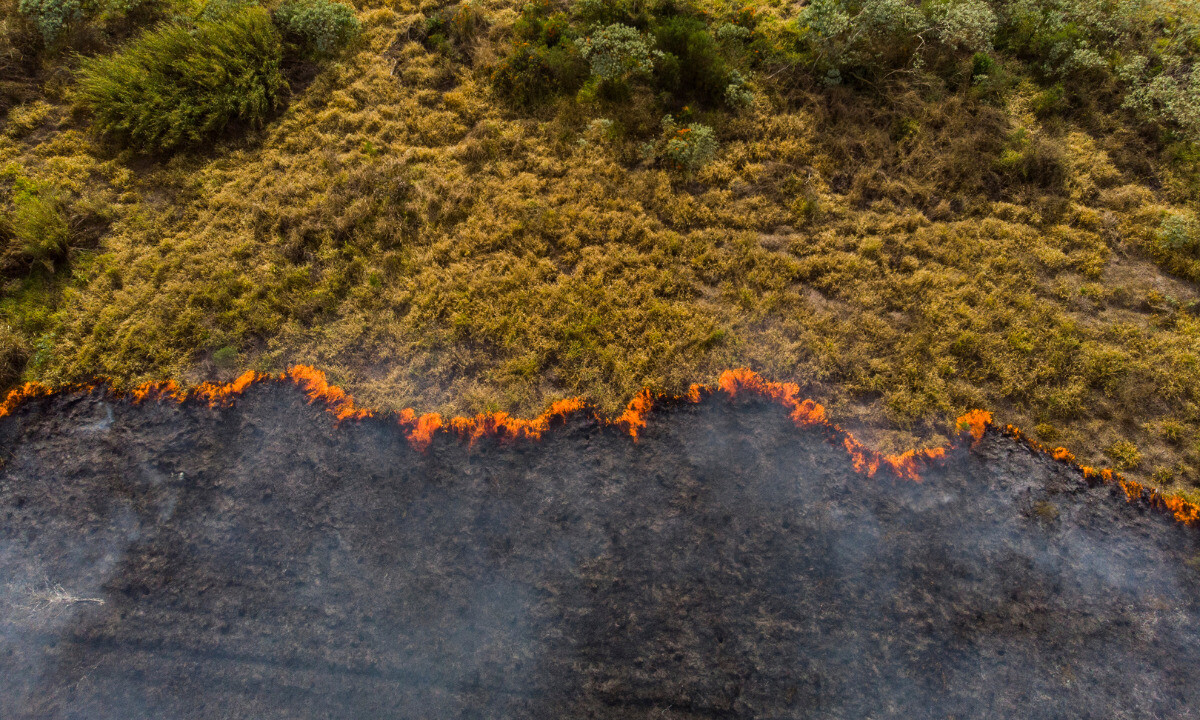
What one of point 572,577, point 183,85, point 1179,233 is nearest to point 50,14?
point 183,85

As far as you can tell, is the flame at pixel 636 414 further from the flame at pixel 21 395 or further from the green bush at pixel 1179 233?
the green bush at pixel 1179 233

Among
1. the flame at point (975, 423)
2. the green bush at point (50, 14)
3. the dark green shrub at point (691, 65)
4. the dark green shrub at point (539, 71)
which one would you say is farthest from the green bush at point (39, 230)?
the flame at point (975, 423)

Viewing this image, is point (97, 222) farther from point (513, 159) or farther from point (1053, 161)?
point (1053, 161)

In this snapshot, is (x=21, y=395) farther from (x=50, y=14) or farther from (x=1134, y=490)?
(x=1134, y=490)

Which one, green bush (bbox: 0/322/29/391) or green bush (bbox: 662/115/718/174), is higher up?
green bush (bbox: 662/115/718/174)

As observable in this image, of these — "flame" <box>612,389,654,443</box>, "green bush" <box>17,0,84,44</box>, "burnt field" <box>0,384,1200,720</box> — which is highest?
"green bush" <box>17,0,84,44</box>

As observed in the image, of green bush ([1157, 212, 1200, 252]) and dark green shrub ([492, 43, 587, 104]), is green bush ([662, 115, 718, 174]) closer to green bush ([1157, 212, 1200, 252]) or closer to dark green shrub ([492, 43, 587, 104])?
dark green shrub ([492, 43, 587, 104])

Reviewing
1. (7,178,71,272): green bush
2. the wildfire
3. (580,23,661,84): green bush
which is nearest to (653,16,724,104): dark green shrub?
(580,23,661,84): green bush
